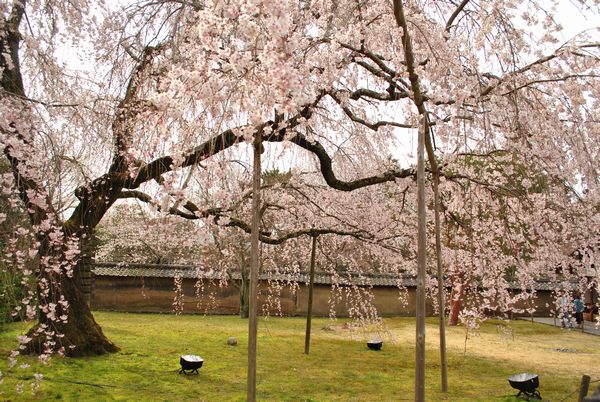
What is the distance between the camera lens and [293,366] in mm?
8930

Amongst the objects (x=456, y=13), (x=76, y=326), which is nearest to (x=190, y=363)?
(x=76, y=326)

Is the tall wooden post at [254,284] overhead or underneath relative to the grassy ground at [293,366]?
overhead

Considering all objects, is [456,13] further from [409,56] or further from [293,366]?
[293,366]

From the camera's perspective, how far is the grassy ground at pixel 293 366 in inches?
263

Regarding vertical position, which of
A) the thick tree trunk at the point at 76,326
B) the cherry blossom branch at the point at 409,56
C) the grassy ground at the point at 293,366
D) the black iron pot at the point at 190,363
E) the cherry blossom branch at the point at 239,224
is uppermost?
the cherry blossom branch at the point at 409,56

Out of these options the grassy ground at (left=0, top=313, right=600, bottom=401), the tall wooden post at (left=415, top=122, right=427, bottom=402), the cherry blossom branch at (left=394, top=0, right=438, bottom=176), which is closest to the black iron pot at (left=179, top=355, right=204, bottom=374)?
the grassy ground at (left=0, top=313, right=600, bottom=401)

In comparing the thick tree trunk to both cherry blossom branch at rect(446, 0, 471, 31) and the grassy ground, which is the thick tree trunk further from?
cherry blossom branch at rect(446, 0, 471, 31)

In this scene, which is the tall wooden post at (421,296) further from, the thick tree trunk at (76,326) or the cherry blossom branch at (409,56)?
the thick tree trunk at (76,326)

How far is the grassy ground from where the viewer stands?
6676 millimetres

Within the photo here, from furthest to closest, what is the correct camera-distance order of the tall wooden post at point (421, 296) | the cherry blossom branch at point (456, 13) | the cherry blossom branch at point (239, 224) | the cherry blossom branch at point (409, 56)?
the cherry blossom branch at point (239, 224) → the cherry blossom branch at point (456, 13) → the tall wooden post at point (421, 296) → the cherry blossom branch at point (409, 56)

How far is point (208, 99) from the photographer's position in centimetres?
332

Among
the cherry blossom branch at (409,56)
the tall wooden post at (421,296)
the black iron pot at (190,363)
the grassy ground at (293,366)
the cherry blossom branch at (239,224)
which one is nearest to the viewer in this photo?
the cherry blossom branch at (409,56)

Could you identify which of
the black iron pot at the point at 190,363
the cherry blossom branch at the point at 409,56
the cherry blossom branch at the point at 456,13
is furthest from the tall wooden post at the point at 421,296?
the black iron pot at the point at 190,363

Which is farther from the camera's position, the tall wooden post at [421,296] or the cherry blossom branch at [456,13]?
the cherry blossom branch at [456,13]
